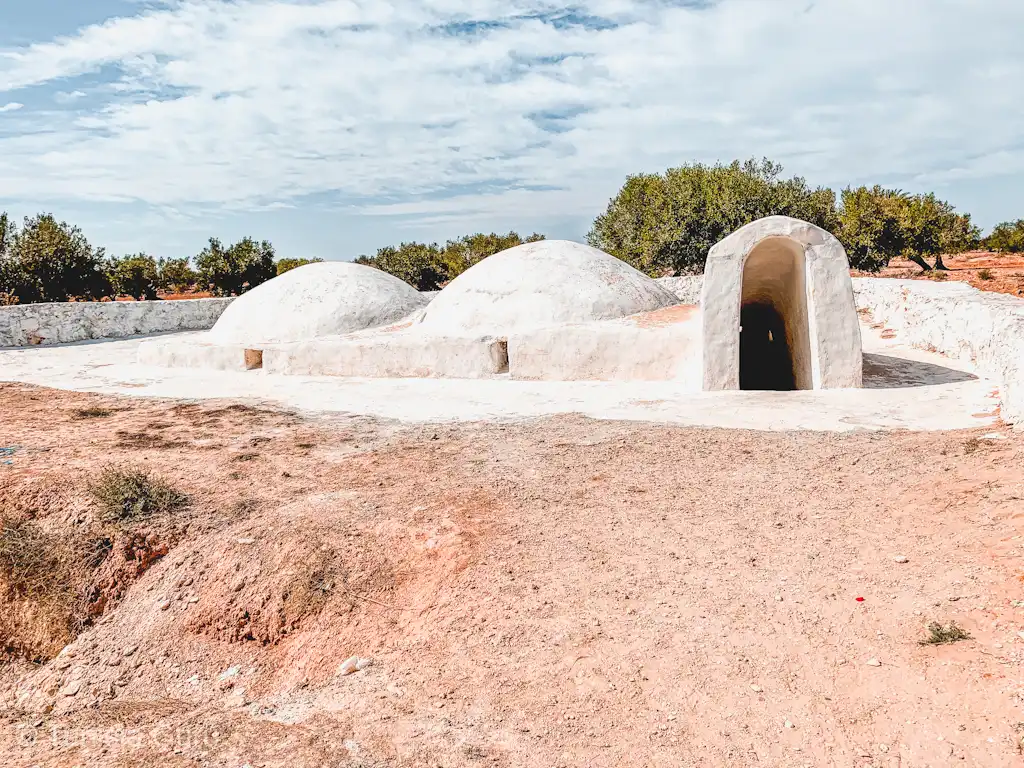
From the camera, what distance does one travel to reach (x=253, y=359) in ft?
40.4

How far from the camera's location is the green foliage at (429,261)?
1098 inches

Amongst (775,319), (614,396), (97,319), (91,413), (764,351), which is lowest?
(614,396)

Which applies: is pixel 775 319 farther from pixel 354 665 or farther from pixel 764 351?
pixel 354 665

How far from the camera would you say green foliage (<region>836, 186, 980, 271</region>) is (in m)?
25.4

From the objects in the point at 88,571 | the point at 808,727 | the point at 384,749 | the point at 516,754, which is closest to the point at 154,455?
the point at 88,571

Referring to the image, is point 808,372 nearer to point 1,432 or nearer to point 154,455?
point 154,455

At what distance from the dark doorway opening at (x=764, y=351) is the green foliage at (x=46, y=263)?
1960cm

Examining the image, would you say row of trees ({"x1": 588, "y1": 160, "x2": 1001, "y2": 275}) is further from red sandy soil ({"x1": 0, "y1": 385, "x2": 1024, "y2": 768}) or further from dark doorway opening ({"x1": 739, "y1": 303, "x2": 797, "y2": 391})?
red sandy soil ({"x1": 0, "y1": 385, "x2": 1024, "y2": 768})

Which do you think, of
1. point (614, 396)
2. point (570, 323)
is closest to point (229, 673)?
point (614, 396)

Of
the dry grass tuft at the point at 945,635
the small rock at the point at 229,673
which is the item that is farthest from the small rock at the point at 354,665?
the dry grass tuft at the point at 945,635

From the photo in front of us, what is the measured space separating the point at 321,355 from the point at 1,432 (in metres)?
4.74

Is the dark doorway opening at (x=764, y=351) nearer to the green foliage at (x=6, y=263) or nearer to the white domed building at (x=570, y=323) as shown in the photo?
the white domed building at (x=570, y=323)

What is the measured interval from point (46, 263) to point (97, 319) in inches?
215

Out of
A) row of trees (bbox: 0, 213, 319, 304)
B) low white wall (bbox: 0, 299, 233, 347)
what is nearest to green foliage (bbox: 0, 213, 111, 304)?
row of trees (bbox: 0, 213, 319, 304)
